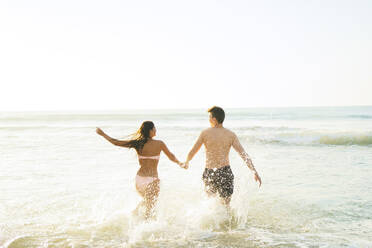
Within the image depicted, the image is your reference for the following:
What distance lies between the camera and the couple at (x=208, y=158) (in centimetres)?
455

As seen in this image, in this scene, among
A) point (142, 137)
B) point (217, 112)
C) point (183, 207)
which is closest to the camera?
point (142, 137)

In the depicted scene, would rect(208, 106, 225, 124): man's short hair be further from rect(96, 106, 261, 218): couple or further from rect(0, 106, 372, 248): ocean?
rect(0, 106, 372, 248): ocean

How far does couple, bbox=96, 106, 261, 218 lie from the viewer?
14.9 ft

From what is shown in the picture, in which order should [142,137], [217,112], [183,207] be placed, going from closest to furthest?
[142,137] < [217,112] < [183,207]

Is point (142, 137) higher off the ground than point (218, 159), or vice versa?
point (142, 137)

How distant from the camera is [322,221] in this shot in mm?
5238

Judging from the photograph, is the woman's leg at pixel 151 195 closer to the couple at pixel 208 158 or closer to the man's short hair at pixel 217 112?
the couple at pixel 208 158

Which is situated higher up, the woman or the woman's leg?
the woman

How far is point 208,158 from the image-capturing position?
193 inches

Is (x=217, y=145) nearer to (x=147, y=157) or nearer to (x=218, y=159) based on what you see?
(x=218, y=159)

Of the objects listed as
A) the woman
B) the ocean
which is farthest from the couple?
the ocean

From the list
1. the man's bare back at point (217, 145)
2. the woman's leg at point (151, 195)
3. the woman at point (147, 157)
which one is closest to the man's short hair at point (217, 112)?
the man's bare back at point (217, 145)

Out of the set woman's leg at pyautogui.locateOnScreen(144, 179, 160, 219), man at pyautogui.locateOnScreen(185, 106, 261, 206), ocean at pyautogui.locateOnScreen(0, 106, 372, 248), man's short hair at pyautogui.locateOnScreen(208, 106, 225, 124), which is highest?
man's short hair at pyautogui.locateOnScreen(208, 106, 225, 124)

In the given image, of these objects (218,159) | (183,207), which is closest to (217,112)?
Result: (218,159)
